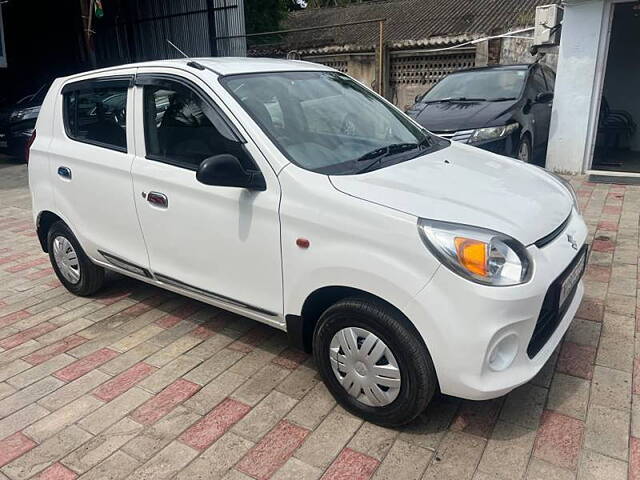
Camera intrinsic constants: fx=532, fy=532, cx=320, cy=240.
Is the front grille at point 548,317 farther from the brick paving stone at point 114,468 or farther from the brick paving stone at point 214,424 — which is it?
the brick paving stone at point 114,468

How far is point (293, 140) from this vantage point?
297 centimetres

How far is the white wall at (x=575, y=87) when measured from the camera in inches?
294

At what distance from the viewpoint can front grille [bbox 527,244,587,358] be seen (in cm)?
249

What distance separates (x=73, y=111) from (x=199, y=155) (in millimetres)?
1521

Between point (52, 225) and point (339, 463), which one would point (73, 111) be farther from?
point (339, 463)

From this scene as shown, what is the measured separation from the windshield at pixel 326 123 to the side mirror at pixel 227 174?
0.71 feet

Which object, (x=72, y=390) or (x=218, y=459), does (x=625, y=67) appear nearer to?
(x=218, y=459)

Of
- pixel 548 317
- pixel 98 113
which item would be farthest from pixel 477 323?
pixel 98 113

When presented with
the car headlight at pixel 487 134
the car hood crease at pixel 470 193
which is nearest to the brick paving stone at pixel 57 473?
the car hood crease at pixel 470 193

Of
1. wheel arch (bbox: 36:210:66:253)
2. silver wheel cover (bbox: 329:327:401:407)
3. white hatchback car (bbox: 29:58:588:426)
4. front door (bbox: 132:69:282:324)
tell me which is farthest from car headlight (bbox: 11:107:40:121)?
silver wheel cover (bbox: 329:327:401:407)

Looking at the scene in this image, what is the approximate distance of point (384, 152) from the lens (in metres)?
3.17

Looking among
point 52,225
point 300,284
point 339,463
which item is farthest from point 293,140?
point 52,225

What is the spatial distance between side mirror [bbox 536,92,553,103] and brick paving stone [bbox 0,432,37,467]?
7.47m

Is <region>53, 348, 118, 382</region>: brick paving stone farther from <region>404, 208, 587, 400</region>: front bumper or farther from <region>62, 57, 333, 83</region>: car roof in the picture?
<region>404, 208, 587, 400</region>: front bumper
